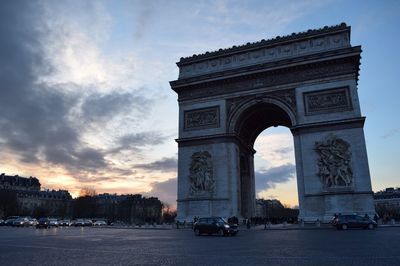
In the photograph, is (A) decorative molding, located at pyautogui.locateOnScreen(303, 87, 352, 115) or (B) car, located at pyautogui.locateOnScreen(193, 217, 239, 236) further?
(A) decorative molding, located at pyautogui.locateOnScreen(303, 87, 352, 115)

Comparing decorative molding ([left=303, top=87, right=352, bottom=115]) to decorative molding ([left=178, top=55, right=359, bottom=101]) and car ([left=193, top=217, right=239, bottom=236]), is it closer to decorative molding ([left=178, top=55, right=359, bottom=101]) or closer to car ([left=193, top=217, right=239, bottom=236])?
decorative molding ([left=178, top=55, right=359, bottom=101])

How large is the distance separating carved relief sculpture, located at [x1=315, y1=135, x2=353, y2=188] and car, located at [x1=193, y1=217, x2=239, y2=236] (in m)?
10.6

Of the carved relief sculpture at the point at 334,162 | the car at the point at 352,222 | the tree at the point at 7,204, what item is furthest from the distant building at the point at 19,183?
the car at the point at 352,222

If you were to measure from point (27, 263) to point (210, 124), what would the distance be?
2697cm

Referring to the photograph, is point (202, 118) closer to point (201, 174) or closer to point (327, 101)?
point (201, 174)

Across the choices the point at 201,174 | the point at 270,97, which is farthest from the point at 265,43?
the point at 201,174

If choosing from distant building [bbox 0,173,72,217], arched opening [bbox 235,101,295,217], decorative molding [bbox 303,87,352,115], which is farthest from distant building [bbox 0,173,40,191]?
decorative molding [bbox 303,87,352,115]

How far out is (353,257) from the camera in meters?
8.84

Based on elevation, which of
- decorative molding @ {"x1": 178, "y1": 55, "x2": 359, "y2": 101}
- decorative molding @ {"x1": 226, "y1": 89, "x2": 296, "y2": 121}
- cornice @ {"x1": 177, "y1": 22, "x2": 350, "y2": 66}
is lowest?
decorative molding @ {"x1": 226, "y1": 89, "x2": 296, "y2": 121}

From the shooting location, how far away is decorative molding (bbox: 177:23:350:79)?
3131cm

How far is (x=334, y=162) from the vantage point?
28.8 metres

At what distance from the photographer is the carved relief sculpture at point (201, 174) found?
107 feet

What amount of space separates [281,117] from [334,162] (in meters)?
9.28

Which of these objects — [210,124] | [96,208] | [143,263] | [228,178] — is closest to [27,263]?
[143,263]
